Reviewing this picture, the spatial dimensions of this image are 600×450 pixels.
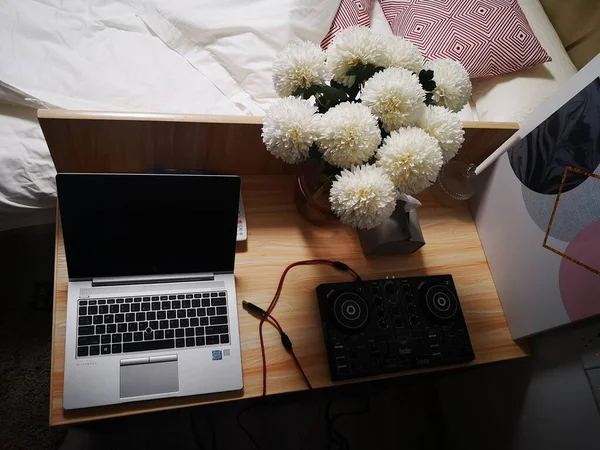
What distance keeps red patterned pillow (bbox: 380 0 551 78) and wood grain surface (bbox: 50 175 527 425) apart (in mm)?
408

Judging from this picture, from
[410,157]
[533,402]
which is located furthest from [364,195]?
[533,402]

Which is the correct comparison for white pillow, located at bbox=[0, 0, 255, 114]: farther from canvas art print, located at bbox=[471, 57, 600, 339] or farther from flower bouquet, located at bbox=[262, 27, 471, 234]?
canvas art print, located at bbox=[471, 57, 600, 339]

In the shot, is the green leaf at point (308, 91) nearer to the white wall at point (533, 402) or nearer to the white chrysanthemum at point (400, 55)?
the white chrysanthemum at point (400, 55)

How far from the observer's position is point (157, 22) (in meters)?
1.06

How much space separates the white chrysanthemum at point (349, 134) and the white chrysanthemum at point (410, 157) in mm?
24

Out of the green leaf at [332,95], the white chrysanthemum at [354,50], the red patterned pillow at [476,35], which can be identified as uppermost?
the red patterned pillow at [476,35]

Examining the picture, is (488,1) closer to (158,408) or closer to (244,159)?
(244,159)

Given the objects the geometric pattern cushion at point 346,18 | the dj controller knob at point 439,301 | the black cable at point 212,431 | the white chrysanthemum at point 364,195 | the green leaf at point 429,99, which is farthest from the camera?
the black cable at point 212,431

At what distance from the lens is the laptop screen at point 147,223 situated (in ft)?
2.23

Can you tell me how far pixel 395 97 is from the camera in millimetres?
630

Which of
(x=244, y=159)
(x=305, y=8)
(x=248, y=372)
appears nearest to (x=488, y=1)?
(x=305, y=8)

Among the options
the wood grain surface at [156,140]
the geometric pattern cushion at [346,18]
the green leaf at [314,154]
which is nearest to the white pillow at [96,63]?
the wood grain surface at [156,140]

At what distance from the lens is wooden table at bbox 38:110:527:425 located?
0.75 meters

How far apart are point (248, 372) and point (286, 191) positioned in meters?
0.38
